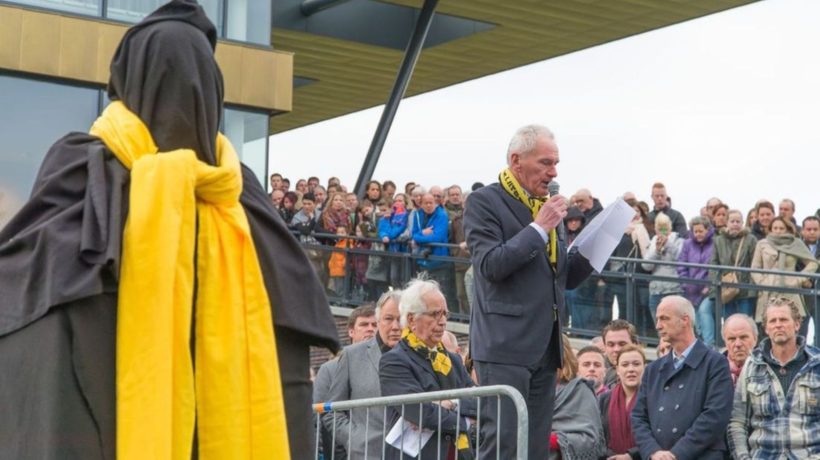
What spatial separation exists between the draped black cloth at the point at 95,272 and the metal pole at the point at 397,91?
908 inches

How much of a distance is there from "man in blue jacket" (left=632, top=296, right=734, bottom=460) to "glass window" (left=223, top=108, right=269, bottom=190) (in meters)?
13.7

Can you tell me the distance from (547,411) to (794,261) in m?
9.23

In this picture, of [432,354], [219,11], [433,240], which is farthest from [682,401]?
[219,11]

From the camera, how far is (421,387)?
353 inches

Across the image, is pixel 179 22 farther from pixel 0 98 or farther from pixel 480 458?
pixel 0 98

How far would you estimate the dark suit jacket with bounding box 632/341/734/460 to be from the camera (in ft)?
31.0

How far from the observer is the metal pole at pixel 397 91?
2711 centimetres

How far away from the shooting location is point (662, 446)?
961cm

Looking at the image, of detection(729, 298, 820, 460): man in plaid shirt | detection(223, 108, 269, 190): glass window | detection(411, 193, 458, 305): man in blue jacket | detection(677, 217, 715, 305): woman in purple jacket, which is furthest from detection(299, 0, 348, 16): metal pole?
detection(729, 298, 820, 460): man in plaid shirt

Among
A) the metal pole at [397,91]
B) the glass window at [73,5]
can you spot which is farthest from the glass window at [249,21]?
the metal pole at [397,91]

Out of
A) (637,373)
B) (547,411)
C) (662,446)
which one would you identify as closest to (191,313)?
(547,411)

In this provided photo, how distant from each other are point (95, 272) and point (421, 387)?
5341 mm

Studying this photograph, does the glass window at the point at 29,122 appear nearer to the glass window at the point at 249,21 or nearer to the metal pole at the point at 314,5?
the glass window at the point at 249,21

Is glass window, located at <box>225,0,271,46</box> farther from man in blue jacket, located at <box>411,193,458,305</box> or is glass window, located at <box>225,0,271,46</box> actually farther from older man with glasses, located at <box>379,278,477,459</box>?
older man with glasses, located at <box>379,278,477,459</box>
